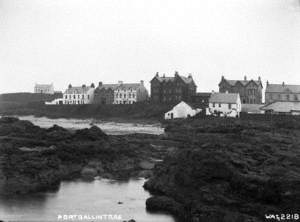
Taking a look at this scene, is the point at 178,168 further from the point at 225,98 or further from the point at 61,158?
the point at 225,98

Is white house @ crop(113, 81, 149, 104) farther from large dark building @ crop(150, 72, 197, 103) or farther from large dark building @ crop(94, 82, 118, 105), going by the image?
large dark building @ crop(150, 72, 197, 103)

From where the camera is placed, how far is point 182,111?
61.4 m

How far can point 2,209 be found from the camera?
58.6 ft

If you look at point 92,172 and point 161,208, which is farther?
point 92,172

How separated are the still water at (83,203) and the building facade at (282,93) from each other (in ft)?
169

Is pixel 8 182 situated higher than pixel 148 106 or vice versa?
pixel 148 106

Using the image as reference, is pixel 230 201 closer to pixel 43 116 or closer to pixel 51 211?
pixel 51 211

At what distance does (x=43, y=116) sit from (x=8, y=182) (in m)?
55.3

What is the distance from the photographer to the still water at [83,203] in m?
17.4

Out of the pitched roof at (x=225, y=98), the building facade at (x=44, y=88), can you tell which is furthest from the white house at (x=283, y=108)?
the building facade at (x=44, y=88)

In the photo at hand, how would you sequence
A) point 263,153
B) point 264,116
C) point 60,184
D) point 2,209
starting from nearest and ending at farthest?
point 2,209, point 60,184, point 263,153, point 264,116

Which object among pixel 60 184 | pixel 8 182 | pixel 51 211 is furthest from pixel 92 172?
pixel 51 211

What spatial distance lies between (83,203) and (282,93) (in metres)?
56.5

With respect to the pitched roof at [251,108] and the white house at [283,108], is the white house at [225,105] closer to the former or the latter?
the pitched roof at [251,108]
